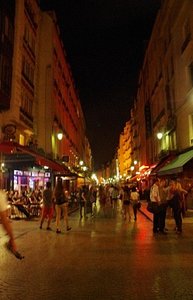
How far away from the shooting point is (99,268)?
27.0ft

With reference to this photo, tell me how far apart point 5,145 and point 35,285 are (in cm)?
1153

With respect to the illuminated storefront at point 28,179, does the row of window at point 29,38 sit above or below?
above

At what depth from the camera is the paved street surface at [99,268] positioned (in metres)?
6.32

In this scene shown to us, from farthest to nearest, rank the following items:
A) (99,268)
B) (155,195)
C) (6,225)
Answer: (155,195)
(99,268)
(6,225)

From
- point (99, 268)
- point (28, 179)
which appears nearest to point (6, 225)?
point (99, 268)

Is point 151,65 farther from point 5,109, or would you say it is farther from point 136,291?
point 136,291

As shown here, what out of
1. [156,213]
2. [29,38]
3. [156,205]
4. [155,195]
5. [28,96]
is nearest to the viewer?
[156,213]

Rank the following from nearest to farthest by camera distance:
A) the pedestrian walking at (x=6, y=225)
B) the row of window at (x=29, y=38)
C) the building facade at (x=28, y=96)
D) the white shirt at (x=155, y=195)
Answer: the pedestrian walking at (x=6, y=225), the white shirt at (x=155, y=195), the building facade at (x=28, y=96), the row of window at (x=29, y=38)

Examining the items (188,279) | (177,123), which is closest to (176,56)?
(177,123)

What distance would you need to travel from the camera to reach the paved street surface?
6320 millimetres

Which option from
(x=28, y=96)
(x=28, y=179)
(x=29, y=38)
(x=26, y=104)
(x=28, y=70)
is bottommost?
(x=28, y=179)

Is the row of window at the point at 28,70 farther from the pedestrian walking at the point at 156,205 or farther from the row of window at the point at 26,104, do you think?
the pedestrian walking at the point at 156,205

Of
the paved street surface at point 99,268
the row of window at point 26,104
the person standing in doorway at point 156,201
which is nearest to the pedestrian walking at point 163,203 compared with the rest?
the person standing in doorway at point 156,201

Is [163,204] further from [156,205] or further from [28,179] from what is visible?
[28,179]
